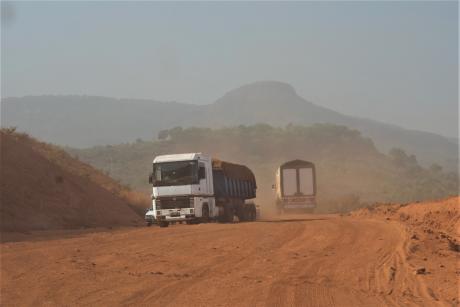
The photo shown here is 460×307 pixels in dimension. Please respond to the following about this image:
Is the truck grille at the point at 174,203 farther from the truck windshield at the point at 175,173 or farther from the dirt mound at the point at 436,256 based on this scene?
the dirt mound at the point at 436,256

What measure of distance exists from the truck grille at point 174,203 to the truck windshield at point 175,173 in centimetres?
67

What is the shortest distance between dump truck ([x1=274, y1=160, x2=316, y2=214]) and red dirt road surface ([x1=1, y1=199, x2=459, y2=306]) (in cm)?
2971

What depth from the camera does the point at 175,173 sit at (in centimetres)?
3164

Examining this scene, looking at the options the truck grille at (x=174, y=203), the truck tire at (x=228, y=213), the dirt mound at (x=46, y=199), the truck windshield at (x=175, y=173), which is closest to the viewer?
the truck grille at (x=174, y=203)

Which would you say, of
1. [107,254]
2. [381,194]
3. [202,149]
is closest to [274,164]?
[202,149]

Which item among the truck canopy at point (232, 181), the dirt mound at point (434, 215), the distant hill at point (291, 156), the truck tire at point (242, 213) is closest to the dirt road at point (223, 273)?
the dirt mound at point (434, 215)

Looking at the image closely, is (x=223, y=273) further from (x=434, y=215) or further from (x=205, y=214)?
(x=205, y=214)

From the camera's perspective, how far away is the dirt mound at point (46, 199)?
3359 cm

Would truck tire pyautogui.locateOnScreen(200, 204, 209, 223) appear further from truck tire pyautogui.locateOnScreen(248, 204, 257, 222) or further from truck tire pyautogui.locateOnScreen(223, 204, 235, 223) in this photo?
truck tire pyautogui.locateOnScreen(248, 204, 257, 222)

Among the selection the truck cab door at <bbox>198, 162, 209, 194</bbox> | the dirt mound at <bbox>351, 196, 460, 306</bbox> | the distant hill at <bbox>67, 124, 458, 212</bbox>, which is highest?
the distant hill at <bbox>67, 124, 458, 212</bbox>

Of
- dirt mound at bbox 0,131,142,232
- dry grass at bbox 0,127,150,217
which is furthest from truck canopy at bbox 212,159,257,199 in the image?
dry grass at bbox 0,127,150,217

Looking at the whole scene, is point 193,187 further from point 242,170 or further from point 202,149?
point 202,149

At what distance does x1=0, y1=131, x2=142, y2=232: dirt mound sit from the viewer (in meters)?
33.6

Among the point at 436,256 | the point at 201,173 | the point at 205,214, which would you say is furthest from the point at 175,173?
the point at 436,256
